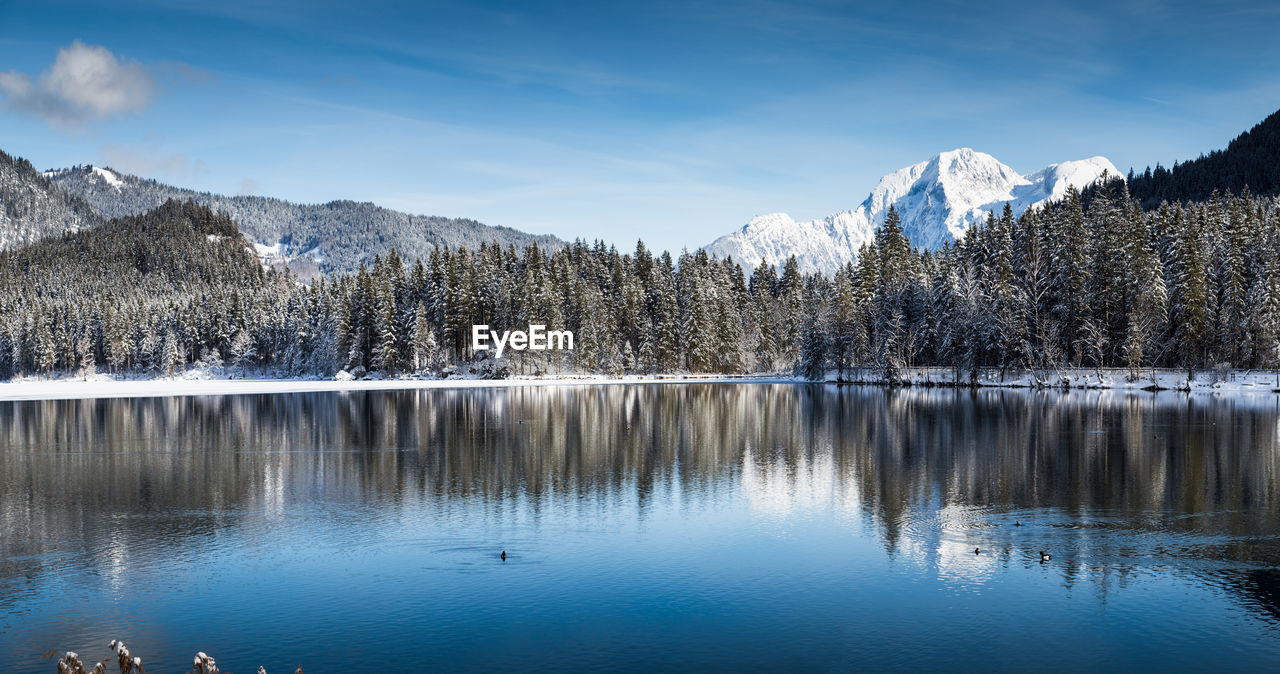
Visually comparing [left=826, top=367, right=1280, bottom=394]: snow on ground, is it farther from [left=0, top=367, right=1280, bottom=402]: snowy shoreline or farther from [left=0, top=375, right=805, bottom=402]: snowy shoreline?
[left=0, top=375, right=805, bottom=402]: snowy shoreline

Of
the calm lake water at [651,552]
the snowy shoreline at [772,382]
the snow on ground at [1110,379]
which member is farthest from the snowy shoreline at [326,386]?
the calm lake water at [651,552]

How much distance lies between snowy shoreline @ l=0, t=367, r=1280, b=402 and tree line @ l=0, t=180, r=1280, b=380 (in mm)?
1844

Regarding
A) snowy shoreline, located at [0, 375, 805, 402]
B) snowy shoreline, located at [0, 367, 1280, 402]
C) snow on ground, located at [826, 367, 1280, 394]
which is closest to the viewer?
snow on ground, located at [826, 367, 1280, 394]

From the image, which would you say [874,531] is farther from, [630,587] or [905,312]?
[905,312]

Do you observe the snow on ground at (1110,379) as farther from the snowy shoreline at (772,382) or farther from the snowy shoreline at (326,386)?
the snowy shoreline at (326,386)

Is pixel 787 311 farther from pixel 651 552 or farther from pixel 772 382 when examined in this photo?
pixel 651 552

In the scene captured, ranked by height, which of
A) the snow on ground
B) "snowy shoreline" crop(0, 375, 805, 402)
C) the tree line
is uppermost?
the tree line

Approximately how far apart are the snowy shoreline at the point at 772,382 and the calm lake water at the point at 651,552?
153 feet

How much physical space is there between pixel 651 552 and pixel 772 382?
104m

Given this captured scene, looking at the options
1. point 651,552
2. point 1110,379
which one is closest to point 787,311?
point 1110,379

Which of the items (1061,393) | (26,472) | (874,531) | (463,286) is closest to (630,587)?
(874,531)

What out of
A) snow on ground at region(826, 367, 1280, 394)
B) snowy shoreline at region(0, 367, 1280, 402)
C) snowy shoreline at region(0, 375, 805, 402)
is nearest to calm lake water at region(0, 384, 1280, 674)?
Answer: snow on ground at region(826, 367, 1280, 394)

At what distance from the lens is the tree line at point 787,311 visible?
9094 cm

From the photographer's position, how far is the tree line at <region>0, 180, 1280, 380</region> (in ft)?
298
